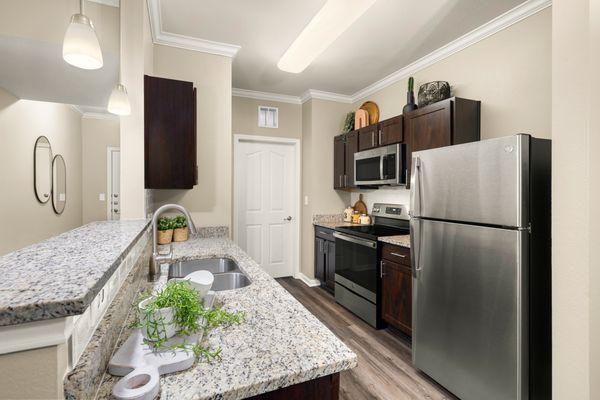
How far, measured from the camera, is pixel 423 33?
2.59m

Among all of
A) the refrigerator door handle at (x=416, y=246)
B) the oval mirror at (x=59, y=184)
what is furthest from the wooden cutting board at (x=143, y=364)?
the oval mirror at (x=59, y=184)

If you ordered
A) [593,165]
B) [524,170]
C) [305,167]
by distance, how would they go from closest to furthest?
[593,165] < [524,170] < [305,167]

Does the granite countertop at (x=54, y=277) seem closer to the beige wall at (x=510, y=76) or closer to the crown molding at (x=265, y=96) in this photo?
the beige wall at (x=510, y=76)

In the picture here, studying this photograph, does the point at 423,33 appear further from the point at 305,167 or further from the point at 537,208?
the point at 305,167

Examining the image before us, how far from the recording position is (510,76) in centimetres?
232

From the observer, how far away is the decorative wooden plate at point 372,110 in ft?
12.4

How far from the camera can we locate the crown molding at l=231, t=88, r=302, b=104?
13.1ft

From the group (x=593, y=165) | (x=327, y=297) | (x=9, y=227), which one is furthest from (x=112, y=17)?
(x=327, y=297)

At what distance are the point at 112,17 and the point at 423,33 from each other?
8.34ft

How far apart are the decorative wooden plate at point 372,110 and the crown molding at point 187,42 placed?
183 cm

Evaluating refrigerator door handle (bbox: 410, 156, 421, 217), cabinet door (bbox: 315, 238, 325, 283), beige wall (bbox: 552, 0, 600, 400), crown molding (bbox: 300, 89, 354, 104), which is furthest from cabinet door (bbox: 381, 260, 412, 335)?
crown molding (bbox: 300, 89, 354, 104)

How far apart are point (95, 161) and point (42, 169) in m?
0.52

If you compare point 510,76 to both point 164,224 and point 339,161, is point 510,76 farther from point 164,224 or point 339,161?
point 164,224

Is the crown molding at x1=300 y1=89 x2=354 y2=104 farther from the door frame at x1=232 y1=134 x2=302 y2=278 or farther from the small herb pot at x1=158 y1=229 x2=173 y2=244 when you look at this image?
the small herb pot at x1=158 y1=229 x2=173 y2=244
